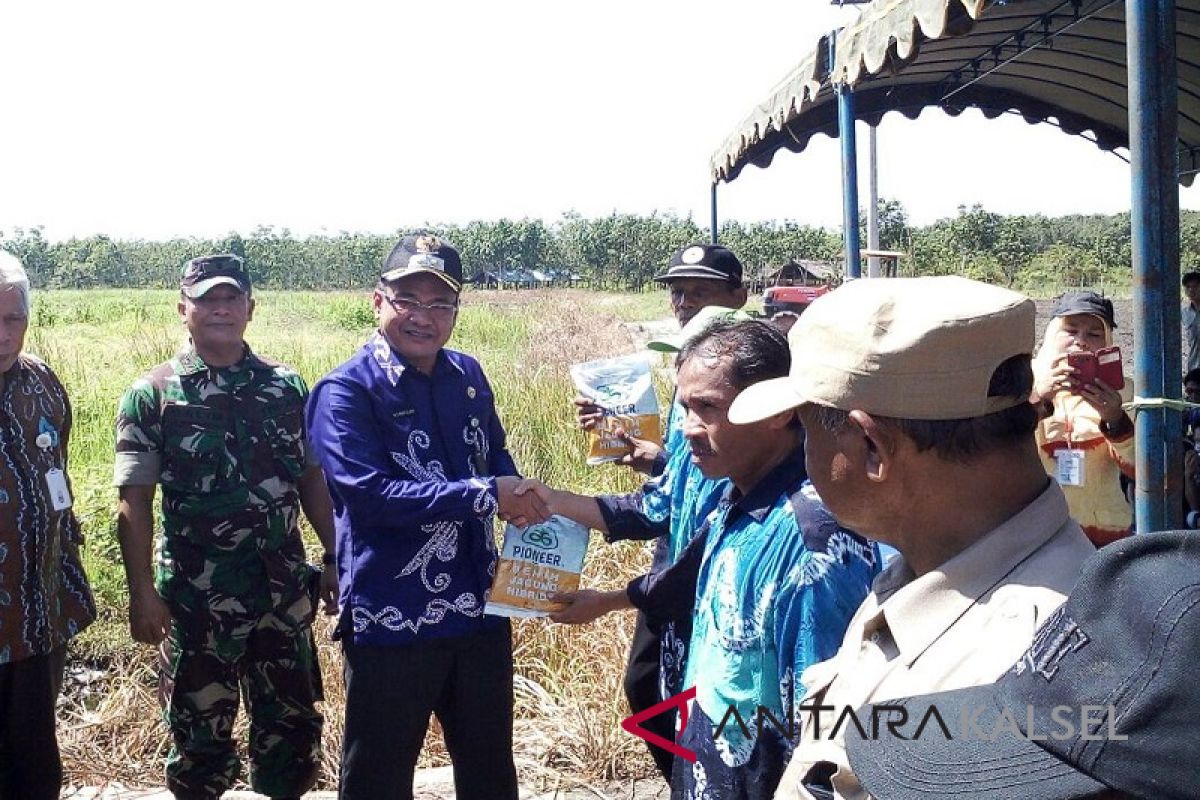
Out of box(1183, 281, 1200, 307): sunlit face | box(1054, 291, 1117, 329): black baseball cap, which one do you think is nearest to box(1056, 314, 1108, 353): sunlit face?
box(1054, 291, 1117, 329): black baseball cap

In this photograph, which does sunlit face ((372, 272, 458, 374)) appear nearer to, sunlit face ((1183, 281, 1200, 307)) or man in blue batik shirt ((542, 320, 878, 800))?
man in blue batik shirt ((542, 320, 878, 800))

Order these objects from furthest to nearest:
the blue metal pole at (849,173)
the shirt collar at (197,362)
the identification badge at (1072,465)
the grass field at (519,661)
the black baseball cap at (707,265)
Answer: the blue metal pole at (849,173)
the black baseball cap at (707,265)
the grass field at (519,661)
the identification badge at (1072,465)
the shirt collar at (197,362)

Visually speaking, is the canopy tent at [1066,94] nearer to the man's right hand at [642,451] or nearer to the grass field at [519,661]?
the man's right hand at [642,451]

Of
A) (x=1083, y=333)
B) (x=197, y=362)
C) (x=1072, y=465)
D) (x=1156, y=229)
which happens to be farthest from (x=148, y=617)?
(x=1083, y=333)

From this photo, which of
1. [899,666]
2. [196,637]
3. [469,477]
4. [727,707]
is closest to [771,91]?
[469,477]

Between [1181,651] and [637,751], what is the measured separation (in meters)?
3.21

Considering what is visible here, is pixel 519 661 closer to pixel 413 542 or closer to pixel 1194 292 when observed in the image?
pixel 413 542

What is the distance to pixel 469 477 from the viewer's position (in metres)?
2.79

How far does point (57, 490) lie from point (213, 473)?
431 mm

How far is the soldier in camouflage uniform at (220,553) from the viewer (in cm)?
314

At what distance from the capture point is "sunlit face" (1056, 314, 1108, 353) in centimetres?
352

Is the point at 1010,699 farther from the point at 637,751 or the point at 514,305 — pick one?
the point at 514,305

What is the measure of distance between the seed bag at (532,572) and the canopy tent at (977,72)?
1.77 meters

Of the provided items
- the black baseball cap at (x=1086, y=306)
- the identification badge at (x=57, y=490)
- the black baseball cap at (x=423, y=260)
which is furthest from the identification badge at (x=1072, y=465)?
the identification badge at (x=57, y=490)
